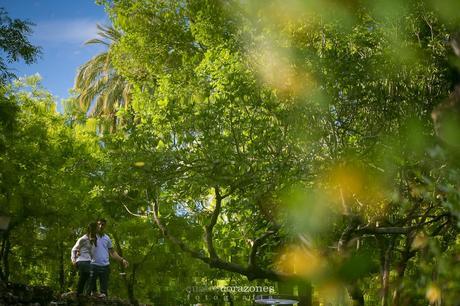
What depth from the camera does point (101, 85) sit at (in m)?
26.2

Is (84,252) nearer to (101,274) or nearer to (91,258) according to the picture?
(91,258)

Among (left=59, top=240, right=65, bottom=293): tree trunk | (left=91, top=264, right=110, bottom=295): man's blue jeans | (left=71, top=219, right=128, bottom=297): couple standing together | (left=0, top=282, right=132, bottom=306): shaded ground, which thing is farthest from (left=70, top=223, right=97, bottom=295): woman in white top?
(left=59, top=240, right=65, bottom=293): tree trunk

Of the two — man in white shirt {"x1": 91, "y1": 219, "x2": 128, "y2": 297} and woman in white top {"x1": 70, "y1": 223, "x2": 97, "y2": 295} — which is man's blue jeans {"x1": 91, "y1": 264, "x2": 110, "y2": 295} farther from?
woman in white top {"x1": 70, "y1": 223, "x2": 97, "y2": 295}

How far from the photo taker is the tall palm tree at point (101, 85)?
25.3 metres

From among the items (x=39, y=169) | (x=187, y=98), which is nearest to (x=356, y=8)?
(x=187, y=98)

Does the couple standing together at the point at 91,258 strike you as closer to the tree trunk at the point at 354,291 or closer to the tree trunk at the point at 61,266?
the tree trunk at the point at 354,291

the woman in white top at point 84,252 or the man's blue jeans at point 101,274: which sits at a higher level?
the woman in white top at point 84,252

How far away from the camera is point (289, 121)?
35.4ft

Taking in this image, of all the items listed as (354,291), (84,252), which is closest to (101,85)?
(84,252)

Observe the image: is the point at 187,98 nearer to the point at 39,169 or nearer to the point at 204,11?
the point at 204,11

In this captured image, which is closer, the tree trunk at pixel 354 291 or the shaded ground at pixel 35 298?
the tree trunk at pixel 354 291

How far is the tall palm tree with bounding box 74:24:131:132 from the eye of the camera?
25.3m

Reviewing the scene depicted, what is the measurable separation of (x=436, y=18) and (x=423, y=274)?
898 cm

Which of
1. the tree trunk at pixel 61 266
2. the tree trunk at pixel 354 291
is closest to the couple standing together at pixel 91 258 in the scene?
the tree trunk at pixel 354 291
